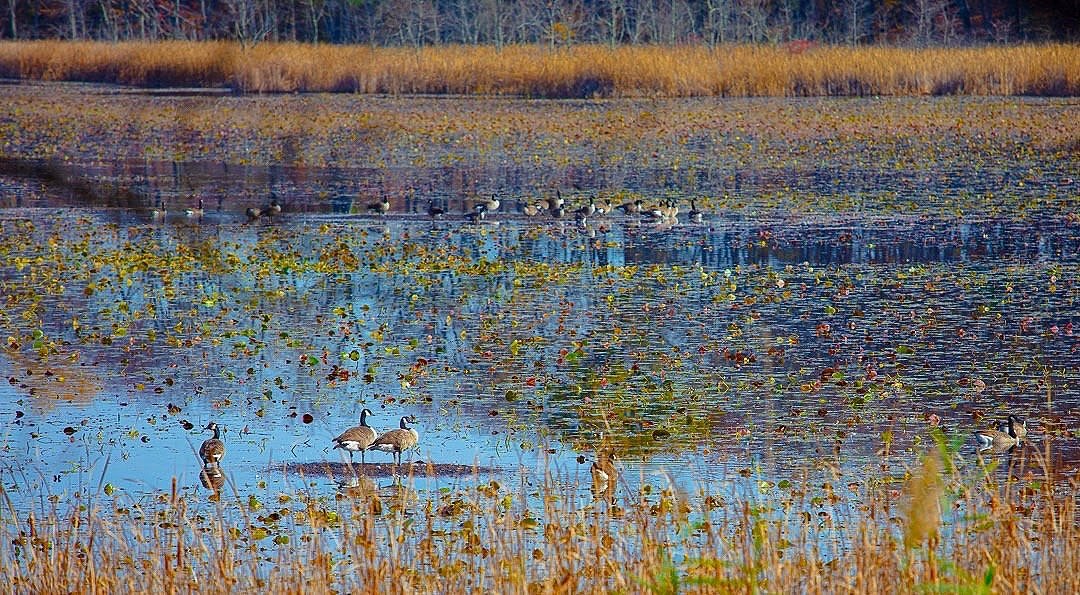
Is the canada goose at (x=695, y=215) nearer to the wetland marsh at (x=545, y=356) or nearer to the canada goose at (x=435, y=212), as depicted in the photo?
the wetland marsh at (x=545, y=356)

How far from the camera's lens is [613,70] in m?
35.2

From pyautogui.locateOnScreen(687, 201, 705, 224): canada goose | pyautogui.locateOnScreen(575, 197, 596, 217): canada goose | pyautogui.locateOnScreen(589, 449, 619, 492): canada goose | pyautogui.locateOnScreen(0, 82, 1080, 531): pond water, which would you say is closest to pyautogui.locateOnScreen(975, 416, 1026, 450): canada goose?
pyautogui.locateOnScreen(0, 82, 1080, 531): pond water

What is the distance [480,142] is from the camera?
26391 millimetres

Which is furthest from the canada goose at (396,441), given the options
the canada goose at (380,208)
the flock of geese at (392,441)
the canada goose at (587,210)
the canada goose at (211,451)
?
the canada goose at (380,208)

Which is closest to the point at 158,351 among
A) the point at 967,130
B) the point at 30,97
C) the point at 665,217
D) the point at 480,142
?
the point at 665,217

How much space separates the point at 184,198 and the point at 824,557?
15.1 metres

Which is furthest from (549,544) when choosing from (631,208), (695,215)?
(631,208)

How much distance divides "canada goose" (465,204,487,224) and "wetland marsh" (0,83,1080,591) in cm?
31

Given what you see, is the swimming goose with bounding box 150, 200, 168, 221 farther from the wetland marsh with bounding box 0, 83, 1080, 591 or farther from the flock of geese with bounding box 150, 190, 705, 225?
the flock of geese with bounding box 150, 190, 705, 225

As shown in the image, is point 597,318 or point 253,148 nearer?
point 597,318

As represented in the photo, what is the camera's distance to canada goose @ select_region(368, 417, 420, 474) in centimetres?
748

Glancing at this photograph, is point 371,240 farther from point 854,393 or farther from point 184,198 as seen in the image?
point 854,393

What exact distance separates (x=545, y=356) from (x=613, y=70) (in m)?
26.0

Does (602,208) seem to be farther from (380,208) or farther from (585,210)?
(380,208)
